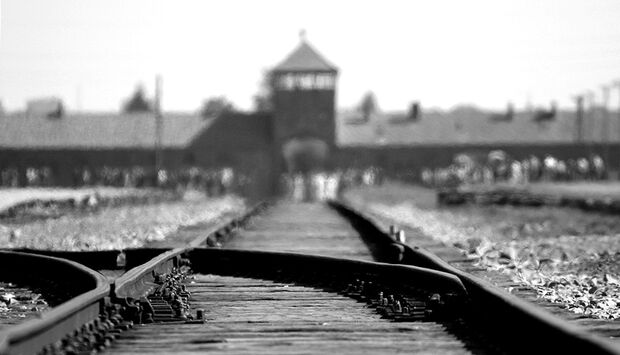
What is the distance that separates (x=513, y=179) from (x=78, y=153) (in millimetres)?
30978

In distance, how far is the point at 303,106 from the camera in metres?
70.4

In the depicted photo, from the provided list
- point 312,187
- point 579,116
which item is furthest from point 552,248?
point 579,116

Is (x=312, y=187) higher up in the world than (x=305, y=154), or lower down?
lower down

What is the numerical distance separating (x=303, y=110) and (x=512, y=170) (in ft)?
49.2

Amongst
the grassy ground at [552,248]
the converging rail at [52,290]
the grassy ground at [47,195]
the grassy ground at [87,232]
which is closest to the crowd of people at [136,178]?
the grassy ground at [47,195]

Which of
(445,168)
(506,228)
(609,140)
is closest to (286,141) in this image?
(445,168)

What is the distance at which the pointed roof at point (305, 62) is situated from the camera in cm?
7075

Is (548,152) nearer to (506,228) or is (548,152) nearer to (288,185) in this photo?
(288,185)

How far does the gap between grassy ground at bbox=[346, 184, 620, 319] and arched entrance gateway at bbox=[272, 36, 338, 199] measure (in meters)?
37.0

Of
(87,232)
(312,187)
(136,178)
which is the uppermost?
→ (136,178)

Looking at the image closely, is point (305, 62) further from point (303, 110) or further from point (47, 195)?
point (47, 195)

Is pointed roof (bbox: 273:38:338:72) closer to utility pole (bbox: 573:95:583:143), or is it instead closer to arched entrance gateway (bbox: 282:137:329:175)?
arched entrance gateway (bbox: 282:137:329:175)

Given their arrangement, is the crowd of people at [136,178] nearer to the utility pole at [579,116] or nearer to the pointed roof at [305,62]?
the pointed roof at [305,62]

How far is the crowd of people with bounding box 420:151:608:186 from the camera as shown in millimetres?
62775
